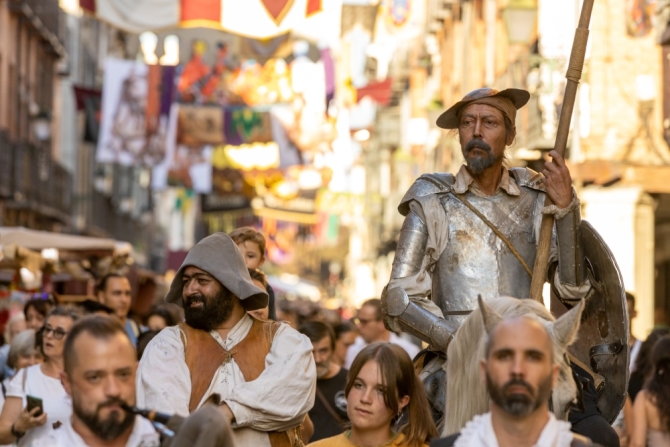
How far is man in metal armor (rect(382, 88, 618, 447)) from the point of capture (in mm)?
6152

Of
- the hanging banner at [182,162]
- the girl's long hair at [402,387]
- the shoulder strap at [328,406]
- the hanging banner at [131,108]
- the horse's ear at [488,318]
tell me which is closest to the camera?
the horse's ear at [488,318]

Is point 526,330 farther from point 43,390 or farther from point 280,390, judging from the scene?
point 43,390

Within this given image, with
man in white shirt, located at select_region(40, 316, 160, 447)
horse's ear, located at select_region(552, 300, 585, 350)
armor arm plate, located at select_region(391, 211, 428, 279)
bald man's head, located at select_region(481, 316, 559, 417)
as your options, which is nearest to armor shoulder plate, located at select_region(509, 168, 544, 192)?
armor arm plate, located at select_region(391, 211, 428, 279)

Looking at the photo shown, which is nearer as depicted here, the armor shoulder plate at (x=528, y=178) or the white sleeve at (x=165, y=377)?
the white sleeve at (x=165, y=377)

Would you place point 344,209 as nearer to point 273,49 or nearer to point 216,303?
point 273,49

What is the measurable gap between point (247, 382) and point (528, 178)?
162 centimetres

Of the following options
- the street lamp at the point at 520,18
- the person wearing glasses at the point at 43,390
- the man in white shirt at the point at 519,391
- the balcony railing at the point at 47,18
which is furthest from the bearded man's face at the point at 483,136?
the balcony railing at the point at 47,18

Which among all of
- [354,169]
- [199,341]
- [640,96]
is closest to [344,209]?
[354,169]

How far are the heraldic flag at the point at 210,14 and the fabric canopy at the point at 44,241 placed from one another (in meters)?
2.73

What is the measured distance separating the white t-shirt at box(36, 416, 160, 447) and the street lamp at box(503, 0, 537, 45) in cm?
1492

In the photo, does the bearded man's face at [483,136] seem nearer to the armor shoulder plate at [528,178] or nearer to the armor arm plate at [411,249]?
the armor shoulder plate at [528,178]

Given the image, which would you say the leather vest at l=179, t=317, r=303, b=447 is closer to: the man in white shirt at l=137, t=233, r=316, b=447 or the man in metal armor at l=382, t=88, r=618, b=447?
the man in white shirt at l=137, t=233, r=316, b=447

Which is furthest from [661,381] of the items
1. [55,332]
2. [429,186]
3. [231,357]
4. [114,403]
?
[114,403]

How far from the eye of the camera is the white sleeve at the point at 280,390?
5922mm
